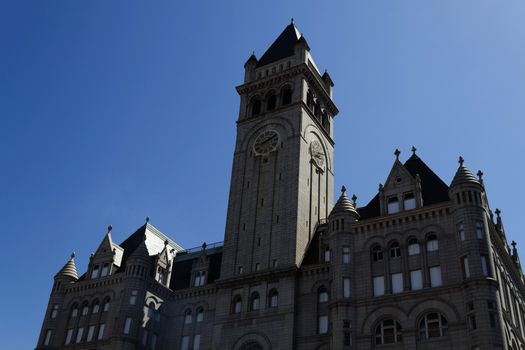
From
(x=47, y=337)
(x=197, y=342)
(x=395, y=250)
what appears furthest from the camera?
(x=47, y=337)

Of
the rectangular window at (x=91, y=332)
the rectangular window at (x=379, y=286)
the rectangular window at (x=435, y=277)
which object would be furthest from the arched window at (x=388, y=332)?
the rectangular window at (x=91, y=332)

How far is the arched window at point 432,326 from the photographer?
168 ft

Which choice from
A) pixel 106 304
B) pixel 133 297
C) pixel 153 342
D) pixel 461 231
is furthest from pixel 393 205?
pixel 106 304

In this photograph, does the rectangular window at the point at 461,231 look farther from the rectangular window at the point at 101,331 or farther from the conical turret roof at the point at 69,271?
the conical turret roof at the point at 69,271

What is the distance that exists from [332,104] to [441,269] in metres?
40.6

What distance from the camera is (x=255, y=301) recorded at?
6594 centimetres

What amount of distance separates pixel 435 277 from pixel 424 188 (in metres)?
10.8

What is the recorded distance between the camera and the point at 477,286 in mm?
50344

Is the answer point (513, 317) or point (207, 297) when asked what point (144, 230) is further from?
point (513, 317)

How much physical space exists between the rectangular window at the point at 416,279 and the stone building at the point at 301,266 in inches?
5.3

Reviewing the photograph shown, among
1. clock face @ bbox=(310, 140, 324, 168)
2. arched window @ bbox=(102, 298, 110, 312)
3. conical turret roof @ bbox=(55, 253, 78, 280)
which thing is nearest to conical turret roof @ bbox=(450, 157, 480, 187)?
clock face @ bbox=(310, 140, 324, 168)

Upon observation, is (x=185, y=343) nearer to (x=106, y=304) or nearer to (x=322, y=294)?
→ (x=106, y=304)

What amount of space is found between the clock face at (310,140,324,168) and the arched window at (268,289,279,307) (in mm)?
20067

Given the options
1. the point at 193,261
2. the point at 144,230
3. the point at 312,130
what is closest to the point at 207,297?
the point at 193,261
